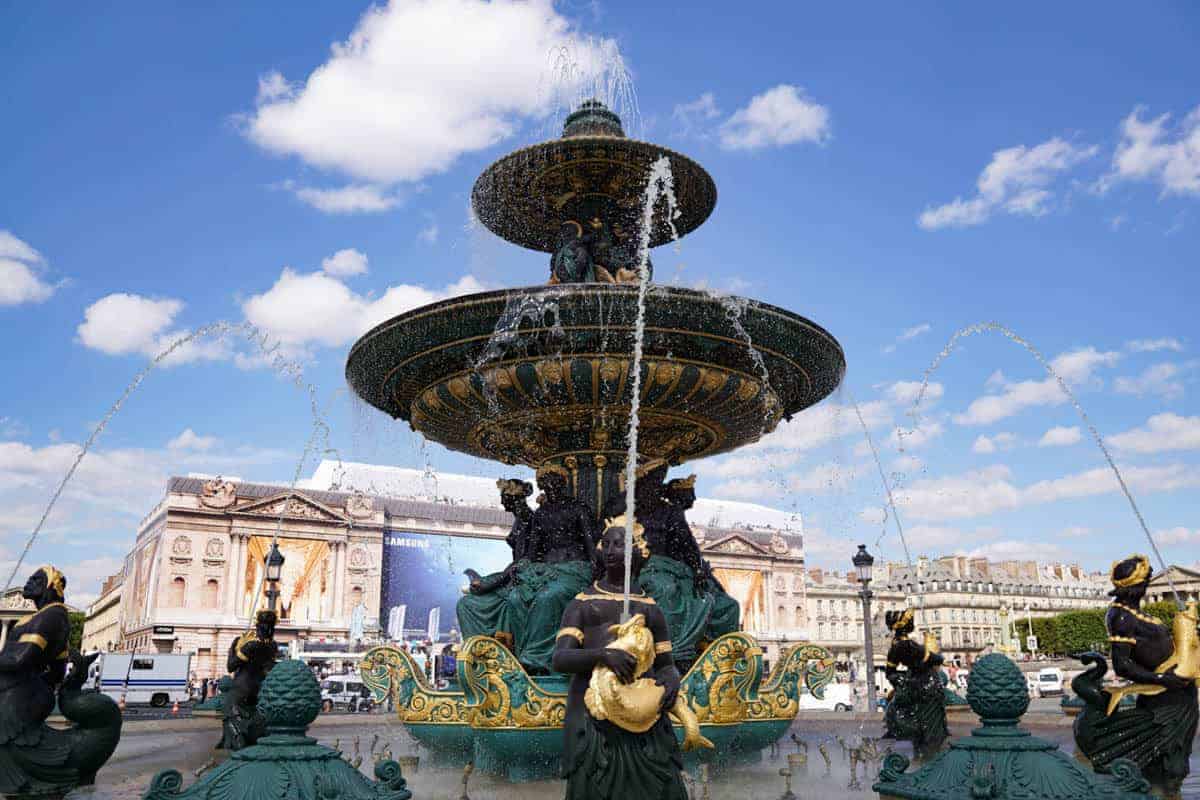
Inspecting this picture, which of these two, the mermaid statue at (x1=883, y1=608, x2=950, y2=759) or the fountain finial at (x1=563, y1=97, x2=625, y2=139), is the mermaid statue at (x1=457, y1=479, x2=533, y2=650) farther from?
the fountain finial at (x1=563, y1=97, x2=625, y2=139)

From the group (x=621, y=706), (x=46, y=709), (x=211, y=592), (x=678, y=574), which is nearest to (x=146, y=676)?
(x=211, y=592)

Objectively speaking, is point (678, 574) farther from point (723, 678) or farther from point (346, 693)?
point (346, 693)

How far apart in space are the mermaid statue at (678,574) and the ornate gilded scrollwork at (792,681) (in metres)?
0.65

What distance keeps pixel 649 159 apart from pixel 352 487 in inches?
2925

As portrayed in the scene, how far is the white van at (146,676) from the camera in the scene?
123ft

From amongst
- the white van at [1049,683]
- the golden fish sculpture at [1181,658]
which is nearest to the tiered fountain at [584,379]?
the golden fish sculpture at [1181,658]

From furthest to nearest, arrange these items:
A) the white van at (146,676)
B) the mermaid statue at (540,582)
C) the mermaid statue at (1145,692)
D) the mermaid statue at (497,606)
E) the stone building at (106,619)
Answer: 1. the stone building at (106,619)
2. the white van at (146,676)
3. the mermaid statue at (497,606)
4. the mermaid statue at (540,582)
5. the mermaid statue at (1145,692)

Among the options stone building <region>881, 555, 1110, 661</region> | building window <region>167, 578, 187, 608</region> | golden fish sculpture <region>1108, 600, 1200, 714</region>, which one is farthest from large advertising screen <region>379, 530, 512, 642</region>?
golden fish sculpture <region>1108, 600, 1200, 714</region>

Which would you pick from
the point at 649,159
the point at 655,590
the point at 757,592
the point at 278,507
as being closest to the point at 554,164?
the point at 649,159

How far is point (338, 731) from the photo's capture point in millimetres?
14438

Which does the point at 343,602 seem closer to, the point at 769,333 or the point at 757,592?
the point at 757,592

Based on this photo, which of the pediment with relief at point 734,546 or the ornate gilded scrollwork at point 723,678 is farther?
the pediment with relief at point 734,546

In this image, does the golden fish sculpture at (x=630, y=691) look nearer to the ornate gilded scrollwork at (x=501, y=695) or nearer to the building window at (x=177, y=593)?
the ornate gilded scrollwork at (x=501, y=695)

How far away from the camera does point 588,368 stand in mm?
8211
